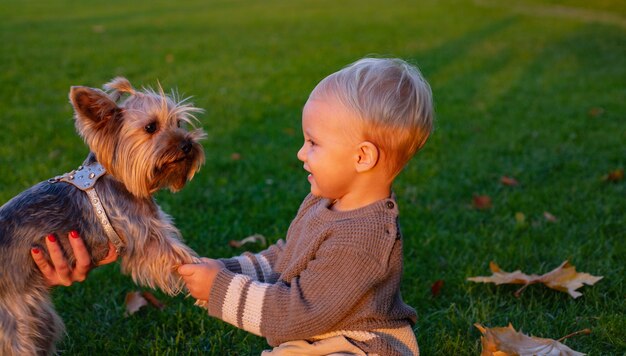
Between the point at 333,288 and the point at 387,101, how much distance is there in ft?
2.72

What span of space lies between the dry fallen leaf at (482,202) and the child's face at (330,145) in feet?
10.2

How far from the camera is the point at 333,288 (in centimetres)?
278

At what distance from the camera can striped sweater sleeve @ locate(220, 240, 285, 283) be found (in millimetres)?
3357

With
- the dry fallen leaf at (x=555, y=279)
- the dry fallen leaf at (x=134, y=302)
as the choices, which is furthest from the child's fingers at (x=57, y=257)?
the dry fallen leaf at (x=555, y=279)

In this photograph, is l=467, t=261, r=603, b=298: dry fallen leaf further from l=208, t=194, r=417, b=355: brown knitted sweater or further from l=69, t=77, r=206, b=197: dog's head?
l=69, t=77, r=206, b=197: dog's head

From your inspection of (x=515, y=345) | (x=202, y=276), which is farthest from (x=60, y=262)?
(x=515, y=345)

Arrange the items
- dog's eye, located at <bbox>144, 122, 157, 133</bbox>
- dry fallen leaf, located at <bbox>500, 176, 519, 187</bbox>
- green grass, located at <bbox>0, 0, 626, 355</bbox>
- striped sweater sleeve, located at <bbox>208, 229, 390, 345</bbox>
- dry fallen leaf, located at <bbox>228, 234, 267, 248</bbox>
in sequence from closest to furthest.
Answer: striped sweater sleeve, located at <bbox>208, 229, 390, 345</bbox> < dog's eye, located at <bbox>144, 122, 157, 133</bbox> < green grass, located at <bbox>0, 0, 626, 355</bbox> < dry fallen leaf, located at <bbox>228, 234, 267, 248</bbox> < dry fallen leaf, located at <bbox>500, 176, 519, 187</bbox>

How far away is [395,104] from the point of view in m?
2.80

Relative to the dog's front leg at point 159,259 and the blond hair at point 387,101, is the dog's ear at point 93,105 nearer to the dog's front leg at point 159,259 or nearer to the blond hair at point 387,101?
the dog's front leg at point 159,259

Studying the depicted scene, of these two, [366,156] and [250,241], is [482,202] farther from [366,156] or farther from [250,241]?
[366,156]

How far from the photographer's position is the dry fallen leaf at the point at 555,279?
164 inches

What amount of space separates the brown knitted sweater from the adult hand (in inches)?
31.1

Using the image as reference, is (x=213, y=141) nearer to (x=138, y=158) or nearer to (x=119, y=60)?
(x=138, y=158)

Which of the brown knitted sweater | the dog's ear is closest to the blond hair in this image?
the brown knitted sweater
